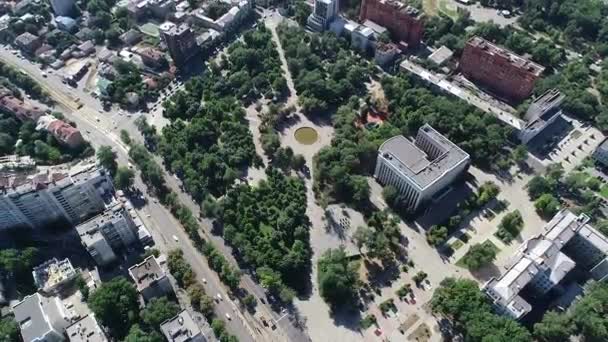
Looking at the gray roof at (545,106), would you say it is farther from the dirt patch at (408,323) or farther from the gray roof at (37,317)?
the gray roof at (37,317)

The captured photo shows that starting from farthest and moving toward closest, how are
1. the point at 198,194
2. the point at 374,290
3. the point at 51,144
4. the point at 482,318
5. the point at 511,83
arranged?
the point at 511,83
the point at 51,144
the point at 198,194
the point at 374,290
the point at 482,318

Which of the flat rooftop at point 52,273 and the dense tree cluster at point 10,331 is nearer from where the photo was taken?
the dense tree cluster at point 10,331

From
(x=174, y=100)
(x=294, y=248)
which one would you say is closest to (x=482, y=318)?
(x=294, y=248)

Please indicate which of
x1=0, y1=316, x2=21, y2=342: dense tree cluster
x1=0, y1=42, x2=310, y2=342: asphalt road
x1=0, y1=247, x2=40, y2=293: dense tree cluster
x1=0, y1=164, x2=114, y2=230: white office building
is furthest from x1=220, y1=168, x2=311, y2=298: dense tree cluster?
x1=0, y1=316, x2=21, y2=342: dense tree cluster

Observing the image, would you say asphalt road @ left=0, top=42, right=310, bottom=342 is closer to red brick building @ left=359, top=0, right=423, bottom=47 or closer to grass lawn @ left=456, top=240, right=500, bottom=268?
grass lawn @ left=456, top=240, right=500, bottom=268

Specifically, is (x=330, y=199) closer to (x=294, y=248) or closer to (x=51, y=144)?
(x=294, y=248)

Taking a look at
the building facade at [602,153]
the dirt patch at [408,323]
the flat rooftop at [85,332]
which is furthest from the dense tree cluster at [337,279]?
the building facade at [602,153]
